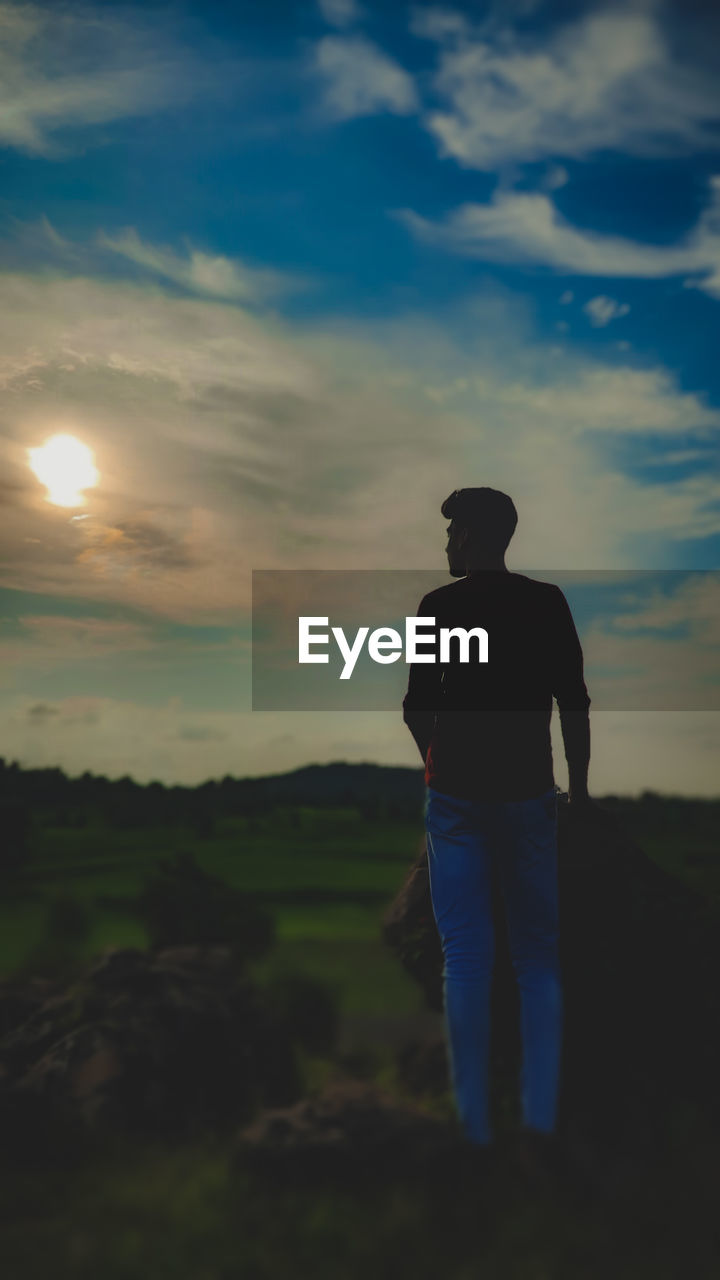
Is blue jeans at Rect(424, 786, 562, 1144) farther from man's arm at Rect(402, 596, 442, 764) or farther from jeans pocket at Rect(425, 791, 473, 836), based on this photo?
man's arm at Rect(402, 596, 442, 764)

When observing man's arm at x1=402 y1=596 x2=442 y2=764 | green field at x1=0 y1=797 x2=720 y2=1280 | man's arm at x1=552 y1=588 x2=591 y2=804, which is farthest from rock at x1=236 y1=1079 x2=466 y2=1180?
man's arm at x1=552 y1=588 x2=591 y2=804

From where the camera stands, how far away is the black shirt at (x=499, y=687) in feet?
15.8

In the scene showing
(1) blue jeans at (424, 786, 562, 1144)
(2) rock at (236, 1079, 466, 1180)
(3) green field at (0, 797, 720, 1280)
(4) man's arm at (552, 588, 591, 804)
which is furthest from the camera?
(4) man's arm at (552, 588, 591, 804)

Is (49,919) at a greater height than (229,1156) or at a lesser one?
greater

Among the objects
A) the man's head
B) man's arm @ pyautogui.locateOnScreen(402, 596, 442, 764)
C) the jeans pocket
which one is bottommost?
the jeans pocket

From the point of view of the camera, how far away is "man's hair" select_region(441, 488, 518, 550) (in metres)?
5.19

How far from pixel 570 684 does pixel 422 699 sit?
2.89 feet

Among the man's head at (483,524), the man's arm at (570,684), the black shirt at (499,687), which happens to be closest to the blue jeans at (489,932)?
the black shirt at (499,687)

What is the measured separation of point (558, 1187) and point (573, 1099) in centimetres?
134

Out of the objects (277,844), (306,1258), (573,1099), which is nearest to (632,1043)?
(573,1099)

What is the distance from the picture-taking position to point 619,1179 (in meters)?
4.41

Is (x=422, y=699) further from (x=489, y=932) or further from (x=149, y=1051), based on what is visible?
(x=149, y=1051)

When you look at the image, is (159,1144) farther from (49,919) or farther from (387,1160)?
(49,919)

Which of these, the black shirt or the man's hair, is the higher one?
the man's hair
